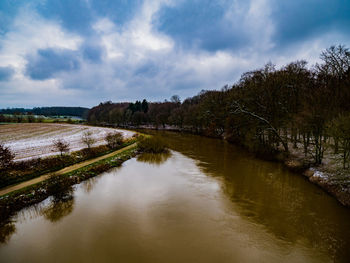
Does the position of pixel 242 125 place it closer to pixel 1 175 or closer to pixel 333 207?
pixel 333 207

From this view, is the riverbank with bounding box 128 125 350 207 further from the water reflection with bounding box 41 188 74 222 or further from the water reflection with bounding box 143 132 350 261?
the water reflection with bounding box 41 188 74 222

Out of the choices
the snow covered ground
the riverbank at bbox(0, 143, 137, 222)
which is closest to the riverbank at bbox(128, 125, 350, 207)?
the riverbank at bbox(0, 143, 137, 222)

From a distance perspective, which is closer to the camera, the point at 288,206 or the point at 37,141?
the point at 288,206

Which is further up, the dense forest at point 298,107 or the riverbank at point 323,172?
the dense forest at point 298,107

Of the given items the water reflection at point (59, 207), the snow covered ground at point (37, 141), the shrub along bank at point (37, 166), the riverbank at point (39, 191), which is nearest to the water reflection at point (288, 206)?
the water reflection at point (59, 207)

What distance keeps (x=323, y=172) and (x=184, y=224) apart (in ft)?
39.1

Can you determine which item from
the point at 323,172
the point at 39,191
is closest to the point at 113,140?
the point at 39,191

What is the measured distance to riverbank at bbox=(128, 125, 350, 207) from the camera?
36.4ft

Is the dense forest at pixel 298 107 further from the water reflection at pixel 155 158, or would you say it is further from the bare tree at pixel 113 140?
the bare tree at pixel 113 140

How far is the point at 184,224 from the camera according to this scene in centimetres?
888

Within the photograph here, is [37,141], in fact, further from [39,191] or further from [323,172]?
[323,172]

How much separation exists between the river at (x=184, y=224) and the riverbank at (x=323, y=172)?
0.54m

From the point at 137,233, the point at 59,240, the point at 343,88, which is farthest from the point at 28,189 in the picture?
the point at 343,88

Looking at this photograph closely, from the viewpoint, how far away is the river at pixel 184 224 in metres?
7.01
